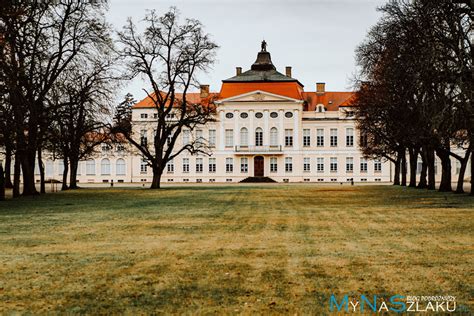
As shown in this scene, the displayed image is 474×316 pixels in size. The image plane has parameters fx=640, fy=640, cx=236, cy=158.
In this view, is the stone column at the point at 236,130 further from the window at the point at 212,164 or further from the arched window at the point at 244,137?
the window at the point at 212,164

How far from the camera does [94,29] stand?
31641 millimetres

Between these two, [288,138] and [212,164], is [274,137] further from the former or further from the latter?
[212,164]

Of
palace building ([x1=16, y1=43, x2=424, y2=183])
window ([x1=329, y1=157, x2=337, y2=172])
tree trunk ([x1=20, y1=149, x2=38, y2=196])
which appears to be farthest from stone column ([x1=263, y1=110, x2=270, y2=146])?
tree trunk ([x1=20, y1=149, x2=38, y2=196])

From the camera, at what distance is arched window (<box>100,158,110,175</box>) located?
80438 mm

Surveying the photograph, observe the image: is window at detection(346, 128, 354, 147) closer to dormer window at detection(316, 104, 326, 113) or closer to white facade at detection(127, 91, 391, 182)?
white facade at detection(127, 91, 391, 182)

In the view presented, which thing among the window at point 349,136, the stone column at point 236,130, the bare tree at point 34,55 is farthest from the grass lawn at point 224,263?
the window at point 349,136

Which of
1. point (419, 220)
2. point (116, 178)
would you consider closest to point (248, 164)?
point (116, 178)

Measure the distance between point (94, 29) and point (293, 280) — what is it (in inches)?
1032

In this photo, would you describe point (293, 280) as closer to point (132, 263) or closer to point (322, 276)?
point (322, 276)

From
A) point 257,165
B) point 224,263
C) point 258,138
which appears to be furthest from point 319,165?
point 224,263

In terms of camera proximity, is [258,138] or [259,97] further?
[258,138]

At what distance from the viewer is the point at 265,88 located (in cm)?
7700

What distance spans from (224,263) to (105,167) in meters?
73.2

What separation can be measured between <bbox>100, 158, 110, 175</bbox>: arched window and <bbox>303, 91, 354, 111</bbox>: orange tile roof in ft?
85.7
